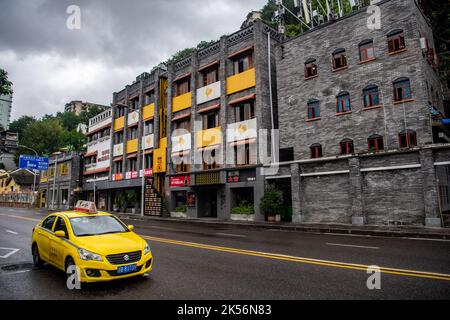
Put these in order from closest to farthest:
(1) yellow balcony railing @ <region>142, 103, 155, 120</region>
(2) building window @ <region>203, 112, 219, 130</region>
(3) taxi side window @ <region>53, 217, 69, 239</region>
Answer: (3) taxi side window @ <region>53, 217, 69, 239</region> → (2) building window @ <region>203, 112, 219, 130</region> → (1) yellow balcony railing @ <region>142, 103, 155, 120</region>

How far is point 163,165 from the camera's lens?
1235 inches

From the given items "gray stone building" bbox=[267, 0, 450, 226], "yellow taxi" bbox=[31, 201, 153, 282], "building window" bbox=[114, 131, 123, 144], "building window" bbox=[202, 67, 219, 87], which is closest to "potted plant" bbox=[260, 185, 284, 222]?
"gray stone building" bbox=[267, 0, 450, 226]

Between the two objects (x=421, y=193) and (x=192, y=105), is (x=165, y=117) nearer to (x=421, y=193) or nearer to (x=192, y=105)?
(x=192, y=105)

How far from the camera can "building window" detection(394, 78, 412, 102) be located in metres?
18.2

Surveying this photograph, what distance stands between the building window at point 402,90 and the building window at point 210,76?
15.0 meters

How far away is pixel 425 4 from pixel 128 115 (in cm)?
3383

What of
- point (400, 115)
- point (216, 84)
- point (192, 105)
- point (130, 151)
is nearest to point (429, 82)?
point (400, 115)

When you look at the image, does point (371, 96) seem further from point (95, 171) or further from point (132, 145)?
point (95, 171)

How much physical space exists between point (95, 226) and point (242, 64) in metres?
22.2

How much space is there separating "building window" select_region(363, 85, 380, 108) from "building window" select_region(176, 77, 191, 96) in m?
17.2

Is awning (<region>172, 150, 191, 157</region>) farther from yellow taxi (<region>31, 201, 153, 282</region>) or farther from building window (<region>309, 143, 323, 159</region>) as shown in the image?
yellow taxi (<region>31, 201, 153, 282</region>)

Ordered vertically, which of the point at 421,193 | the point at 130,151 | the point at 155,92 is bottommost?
the point at 421,193

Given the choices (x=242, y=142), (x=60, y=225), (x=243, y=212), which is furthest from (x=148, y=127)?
A: (x=60, y=225)

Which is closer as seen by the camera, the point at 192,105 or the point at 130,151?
the point at 192,105
